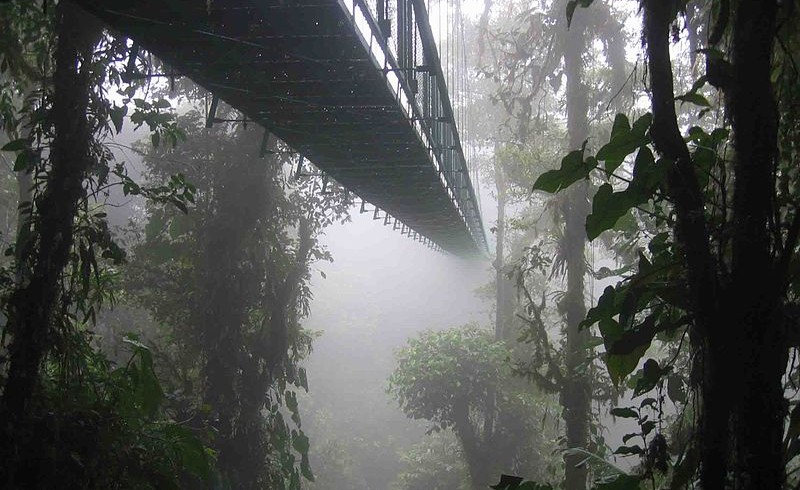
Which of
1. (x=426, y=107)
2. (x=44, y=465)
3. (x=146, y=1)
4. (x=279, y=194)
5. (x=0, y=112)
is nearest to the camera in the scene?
(x=146, y=1)

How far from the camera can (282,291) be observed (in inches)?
186

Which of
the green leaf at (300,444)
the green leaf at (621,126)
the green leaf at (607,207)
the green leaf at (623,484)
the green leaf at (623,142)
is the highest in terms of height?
the green leaf at (621,126)

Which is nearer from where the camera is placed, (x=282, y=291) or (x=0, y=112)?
(x=0, y=112)

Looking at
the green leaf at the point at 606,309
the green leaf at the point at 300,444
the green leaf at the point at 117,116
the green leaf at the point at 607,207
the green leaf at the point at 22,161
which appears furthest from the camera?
the green leaf at the point at 300,444

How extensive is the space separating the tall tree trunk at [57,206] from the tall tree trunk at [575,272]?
132 inches

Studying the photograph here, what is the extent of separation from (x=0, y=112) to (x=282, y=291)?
2841mm

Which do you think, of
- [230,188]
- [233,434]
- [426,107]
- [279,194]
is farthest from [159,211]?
[426,107]

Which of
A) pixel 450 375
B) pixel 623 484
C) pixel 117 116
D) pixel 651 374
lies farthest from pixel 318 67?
pixel 450 375

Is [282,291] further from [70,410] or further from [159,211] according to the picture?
[70,410]

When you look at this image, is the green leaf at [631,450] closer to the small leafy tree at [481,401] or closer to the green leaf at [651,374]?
the green leaf at [651,374]

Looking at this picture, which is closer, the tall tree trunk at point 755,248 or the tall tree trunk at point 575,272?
the tall tree trunk at point 755,248

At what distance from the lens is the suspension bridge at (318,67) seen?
4.88 ft

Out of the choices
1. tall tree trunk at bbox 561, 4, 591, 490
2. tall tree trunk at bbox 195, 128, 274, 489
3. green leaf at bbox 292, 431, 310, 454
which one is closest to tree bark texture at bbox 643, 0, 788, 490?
tall tree trunk at bbox 561, 4, 591, 490

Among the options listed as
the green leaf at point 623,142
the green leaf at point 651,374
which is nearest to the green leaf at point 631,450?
the green leaf at point 651,374
